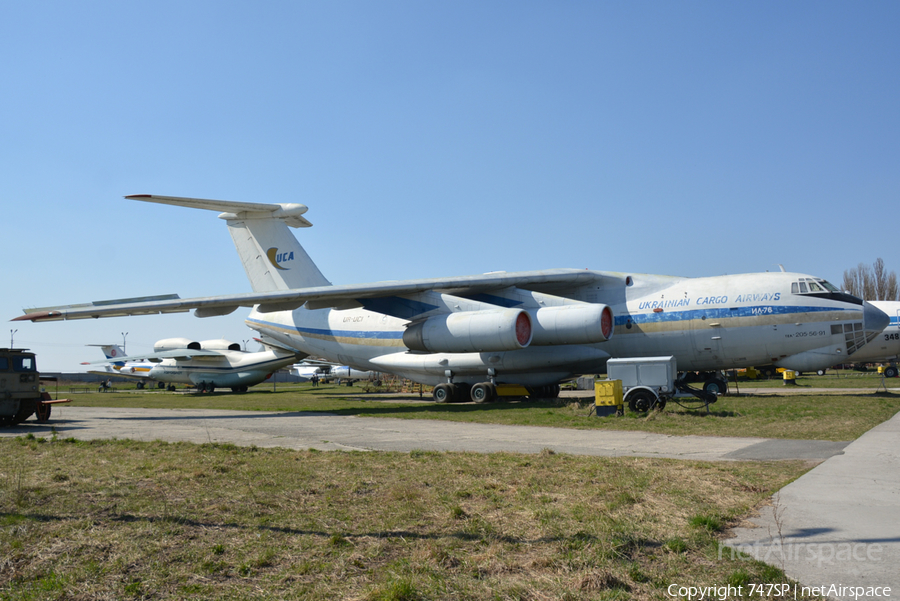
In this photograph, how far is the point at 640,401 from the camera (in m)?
13.7

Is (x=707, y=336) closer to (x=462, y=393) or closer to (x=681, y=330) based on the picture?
(x=681, y=330)

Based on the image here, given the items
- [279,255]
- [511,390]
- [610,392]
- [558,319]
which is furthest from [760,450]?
[279,255]

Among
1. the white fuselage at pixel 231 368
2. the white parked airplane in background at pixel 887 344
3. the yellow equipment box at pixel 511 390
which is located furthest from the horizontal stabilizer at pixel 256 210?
the white parked airplane in background at pixel 887 344

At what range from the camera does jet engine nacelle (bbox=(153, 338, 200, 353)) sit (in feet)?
132

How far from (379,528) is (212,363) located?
120 feet

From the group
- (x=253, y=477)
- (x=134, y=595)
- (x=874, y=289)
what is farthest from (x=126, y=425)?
(x=874, y=289)

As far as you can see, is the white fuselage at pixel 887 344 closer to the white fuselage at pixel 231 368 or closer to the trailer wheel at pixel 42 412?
the trailer wheel at pixel 42 412

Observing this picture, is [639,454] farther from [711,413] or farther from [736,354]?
[736,354]

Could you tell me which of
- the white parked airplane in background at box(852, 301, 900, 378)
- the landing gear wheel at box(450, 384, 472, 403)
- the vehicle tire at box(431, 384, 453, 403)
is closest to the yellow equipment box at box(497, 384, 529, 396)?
the landing gear wheel at box(450, 384, 472, 403)

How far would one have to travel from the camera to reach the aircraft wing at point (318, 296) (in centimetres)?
1780

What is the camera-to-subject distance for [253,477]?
21.6 ft

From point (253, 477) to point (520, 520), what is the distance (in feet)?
10.8

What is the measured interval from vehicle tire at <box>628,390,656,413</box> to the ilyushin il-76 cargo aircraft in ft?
10.1

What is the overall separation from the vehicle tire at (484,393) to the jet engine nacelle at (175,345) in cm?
2632
